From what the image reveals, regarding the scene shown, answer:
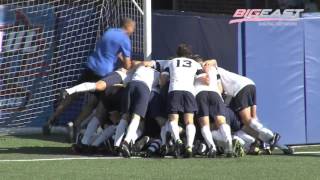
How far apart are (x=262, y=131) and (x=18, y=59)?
4920 mm

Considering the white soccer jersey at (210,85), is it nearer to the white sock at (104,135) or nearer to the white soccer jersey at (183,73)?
the white soccer jersey at (183,73)

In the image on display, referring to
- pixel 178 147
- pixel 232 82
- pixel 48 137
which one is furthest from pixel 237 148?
pixel 48 137

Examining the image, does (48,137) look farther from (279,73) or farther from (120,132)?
(279,73)

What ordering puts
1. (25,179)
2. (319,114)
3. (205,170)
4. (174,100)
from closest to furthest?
(25,179), (205,170), (174,100), (319,114)

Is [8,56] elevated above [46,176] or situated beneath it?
elevated above

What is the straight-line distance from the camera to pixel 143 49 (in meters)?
14.6

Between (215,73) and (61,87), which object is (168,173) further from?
(61,87)

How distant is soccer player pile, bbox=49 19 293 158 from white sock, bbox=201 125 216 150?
0.01m

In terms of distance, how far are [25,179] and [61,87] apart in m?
6.00

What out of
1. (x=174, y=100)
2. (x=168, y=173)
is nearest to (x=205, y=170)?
(x=168, y=173)

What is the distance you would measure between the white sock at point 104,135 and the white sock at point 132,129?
59 centimetres

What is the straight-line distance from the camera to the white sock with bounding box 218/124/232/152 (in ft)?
39.4

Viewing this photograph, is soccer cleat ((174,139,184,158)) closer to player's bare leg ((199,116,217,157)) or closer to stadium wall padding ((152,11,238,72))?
player's bare leg ((199,116,217,157))

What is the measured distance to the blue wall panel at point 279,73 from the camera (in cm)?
1324
